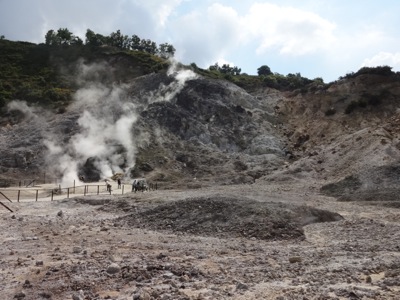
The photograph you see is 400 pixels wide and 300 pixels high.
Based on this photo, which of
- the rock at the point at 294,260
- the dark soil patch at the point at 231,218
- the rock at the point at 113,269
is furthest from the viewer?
the dark soil patch at the point at 231,218

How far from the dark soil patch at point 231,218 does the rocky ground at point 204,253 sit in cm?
4

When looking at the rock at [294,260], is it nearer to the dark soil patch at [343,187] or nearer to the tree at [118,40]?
the dark soil patch at [343,187]

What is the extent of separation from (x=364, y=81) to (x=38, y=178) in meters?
43.6

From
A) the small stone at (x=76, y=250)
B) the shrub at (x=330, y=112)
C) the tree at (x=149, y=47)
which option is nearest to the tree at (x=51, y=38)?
the tree at (x=149, y=47)

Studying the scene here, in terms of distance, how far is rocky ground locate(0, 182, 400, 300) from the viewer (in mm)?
9438

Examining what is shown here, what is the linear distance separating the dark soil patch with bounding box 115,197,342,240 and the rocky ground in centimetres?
4

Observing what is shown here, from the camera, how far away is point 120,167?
152 feet

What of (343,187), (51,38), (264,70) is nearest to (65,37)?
(51,38)

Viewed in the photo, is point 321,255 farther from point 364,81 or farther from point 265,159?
point 364,81

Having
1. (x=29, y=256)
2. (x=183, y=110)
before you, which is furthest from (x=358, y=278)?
(x=183, y=110)

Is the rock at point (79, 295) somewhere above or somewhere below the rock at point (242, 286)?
below

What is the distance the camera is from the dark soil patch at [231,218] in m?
16.9

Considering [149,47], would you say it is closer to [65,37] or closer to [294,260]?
[65,37]

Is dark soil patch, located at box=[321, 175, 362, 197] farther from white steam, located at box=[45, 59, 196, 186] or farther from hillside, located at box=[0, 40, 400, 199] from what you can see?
white steam, located at box=[45, 59, 196, 186]
